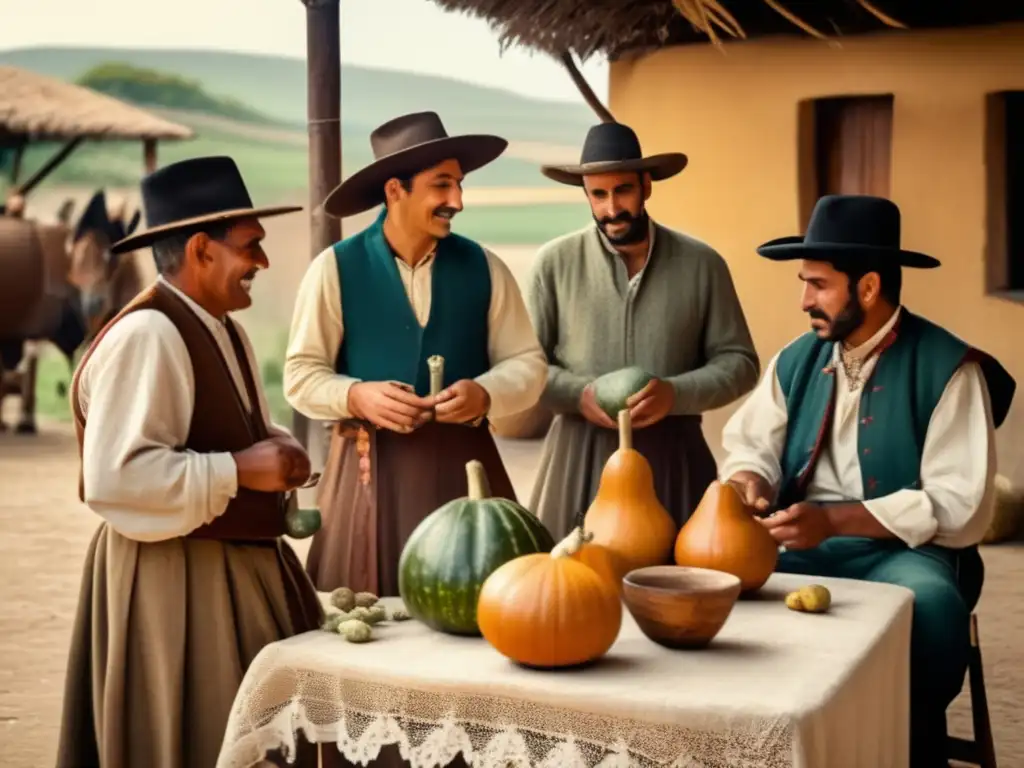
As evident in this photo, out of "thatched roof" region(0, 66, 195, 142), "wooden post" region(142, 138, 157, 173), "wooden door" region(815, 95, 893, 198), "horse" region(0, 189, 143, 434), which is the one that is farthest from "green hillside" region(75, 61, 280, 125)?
"wooden door" region(815, 95, 893, 198)

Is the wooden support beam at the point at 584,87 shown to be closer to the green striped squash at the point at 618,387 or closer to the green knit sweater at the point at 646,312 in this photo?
the green knit sweater at the point at 646,312

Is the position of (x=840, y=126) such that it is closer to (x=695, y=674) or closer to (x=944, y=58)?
(x=944, y=58)

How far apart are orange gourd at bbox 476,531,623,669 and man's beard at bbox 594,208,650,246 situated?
2.10 m

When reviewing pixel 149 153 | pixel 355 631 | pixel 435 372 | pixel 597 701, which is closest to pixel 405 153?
pixel 435 372

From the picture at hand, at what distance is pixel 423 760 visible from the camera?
266 centimetres

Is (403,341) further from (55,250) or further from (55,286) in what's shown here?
(55,250)

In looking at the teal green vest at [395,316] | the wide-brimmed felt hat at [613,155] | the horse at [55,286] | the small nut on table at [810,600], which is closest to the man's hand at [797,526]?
the small nut on table at [810,600]

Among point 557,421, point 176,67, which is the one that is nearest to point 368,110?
point 176,67

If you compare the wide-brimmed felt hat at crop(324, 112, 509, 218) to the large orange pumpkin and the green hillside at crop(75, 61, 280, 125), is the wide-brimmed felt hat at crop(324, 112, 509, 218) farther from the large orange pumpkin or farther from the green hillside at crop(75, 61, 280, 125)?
the green hillside at crop(75, 61, 280, 125)

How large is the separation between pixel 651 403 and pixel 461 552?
1569 millimetres

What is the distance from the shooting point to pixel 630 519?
312 cm

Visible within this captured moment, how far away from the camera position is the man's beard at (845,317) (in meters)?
3.94

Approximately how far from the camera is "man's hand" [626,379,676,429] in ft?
14.1

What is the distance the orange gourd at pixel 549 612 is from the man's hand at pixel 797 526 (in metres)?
1.03
